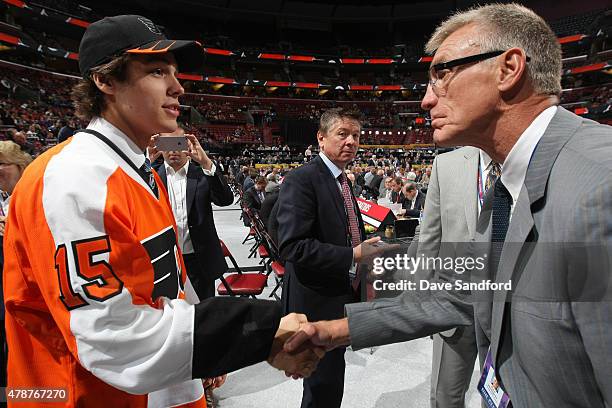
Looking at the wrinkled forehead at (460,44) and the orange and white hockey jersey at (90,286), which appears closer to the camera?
the orange and white hockey jersey at (90,286)

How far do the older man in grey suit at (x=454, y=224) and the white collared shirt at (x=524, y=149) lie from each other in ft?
2.57

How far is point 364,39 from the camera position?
4350 centimetres

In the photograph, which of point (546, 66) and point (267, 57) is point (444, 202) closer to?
point (546, 66)

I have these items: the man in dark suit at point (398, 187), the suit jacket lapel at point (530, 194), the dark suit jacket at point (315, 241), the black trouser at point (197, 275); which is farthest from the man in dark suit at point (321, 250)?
the man in dark suit at point (398, 187)

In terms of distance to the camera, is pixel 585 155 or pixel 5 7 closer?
pixel 585 155

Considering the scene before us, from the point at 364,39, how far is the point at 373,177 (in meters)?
35.5

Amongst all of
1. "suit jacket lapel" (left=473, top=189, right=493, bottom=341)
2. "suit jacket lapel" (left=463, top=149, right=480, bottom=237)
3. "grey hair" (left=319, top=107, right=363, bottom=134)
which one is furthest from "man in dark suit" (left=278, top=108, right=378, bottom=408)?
"suit jacket lapel" (left=473, top=189, right=493, bottom=341)

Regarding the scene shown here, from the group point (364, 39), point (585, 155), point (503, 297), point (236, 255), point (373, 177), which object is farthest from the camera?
point (364, 39)

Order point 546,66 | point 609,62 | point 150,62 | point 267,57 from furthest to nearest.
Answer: point 267,57
point 609,62
point 150,62
point 546,66

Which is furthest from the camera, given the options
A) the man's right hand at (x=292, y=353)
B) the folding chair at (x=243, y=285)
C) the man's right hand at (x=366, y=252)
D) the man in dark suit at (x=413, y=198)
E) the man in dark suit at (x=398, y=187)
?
the man in dark suit at (x=398, y=187)

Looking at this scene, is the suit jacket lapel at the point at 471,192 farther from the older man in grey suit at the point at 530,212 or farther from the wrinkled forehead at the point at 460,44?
the wrinkled forehead at the point at 460,44

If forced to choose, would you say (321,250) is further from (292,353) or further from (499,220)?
(499,220)

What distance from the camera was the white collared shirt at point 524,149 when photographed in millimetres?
973

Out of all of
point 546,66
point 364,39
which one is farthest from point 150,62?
point 364,39
